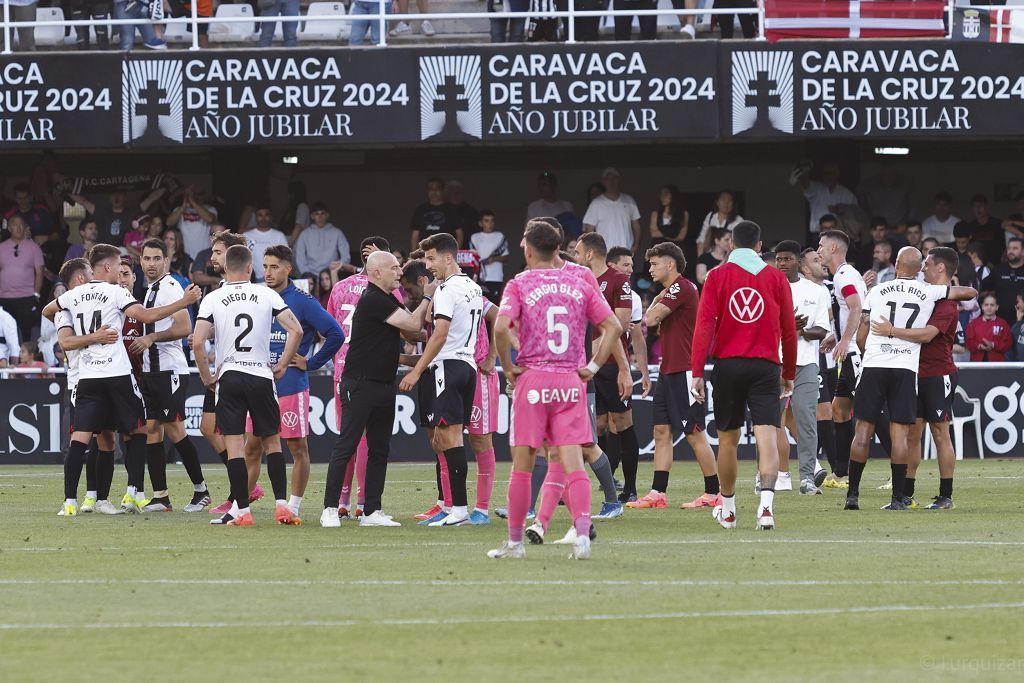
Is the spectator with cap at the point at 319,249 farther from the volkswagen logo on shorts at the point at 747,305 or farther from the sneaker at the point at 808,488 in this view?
the volkswagen logo on shorts at the point at 747,305

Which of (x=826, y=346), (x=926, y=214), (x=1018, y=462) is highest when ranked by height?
(x=926, y=214)

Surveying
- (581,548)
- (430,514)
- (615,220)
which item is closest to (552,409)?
(581,548)

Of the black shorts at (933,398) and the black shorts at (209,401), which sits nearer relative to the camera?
the black shorts at (933,398)

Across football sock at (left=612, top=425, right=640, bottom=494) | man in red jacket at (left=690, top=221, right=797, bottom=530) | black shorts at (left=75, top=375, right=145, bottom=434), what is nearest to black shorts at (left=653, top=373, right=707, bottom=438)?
football sock at (left=612, top=425, right=640, bottom=494)

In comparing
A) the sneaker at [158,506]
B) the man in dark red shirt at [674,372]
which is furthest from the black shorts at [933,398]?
the sneaker at [158,506]

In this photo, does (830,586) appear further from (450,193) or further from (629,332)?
(450,193)

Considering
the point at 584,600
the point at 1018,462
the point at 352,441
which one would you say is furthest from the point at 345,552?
the point at 1018,462

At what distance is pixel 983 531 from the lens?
11383 mm

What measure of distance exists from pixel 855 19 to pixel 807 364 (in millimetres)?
8929

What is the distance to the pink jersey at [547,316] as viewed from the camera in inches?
380

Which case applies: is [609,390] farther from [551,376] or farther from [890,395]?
[551,376]

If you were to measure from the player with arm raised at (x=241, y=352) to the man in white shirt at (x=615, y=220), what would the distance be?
12077 mm

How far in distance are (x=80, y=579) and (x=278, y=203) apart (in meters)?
19.0

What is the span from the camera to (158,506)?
13852 millimetres
